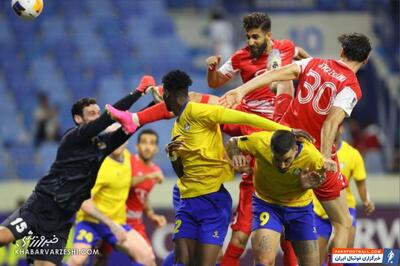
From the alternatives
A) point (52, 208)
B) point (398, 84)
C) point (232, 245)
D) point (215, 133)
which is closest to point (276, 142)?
point (215, 133)

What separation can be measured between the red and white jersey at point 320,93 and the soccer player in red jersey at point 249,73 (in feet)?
2.16

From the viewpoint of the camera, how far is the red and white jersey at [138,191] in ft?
43.5

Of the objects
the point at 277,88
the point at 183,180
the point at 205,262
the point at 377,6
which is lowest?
the point at 205,262

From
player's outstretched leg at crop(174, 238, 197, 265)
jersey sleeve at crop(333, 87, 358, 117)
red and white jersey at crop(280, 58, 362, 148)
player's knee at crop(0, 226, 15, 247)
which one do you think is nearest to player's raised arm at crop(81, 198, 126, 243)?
player's knee at crop(0, 226, 15, 247)

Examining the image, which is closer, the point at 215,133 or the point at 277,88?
the point at 215,133

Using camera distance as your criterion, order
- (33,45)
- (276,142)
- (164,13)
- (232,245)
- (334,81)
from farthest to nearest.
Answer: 1. (164,13)
2. (33,45)
3. (232,245)
4. (334,81)
5. (276,142)

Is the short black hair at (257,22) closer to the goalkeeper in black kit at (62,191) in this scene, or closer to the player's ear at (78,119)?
the goalkeeper in black kit at (62,191)

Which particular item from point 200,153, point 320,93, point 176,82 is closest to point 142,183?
point 200,153

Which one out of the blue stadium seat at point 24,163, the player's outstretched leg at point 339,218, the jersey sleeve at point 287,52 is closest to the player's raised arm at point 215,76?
the jersey sleeve at point 287,52

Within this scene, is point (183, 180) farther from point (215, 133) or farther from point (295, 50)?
point (295, 50)

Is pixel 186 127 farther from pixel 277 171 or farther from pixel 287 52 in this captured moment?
pixel 287 52

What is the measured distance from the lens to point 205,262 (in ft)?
32.7

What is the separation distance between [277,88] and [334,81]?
40.3 inches

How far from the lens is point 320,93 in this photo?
32.5 feet
